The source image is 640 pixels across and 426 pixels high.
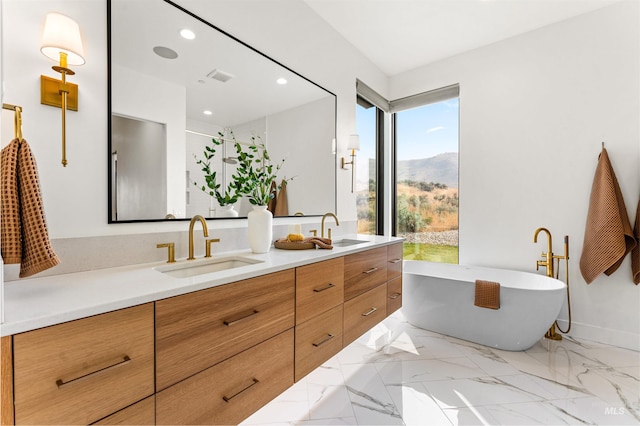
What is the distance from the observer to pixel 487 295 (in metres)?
2.27

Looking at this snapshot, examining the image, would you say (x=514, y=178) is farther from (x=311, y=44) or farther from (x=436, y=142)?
(x=311, y=44)

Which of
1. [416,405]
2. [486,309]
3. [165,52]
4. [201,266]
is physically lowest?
[416,405]

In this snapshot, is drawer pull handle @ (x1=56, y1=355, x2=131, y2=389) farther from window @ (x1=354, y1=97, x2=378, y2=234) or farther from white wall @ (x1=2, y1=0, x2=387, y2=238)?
window @ (x1=354, y1=97, x2=378, y2=234)

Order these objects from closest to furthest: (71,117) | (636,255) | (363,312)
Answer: (71,117) → (363,312) → (636,255)

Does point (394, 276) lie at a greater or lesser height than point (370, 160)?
lesser

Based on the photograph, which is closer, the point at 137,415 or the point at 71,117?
the point at 137,415

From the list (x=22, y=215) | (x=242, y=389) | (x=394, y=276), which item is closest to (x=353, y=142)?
(x=394, y=276)

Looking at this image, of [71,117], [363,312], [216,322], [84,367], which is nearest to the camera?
[84,367]

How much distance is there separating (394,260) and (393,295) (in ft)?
0.83

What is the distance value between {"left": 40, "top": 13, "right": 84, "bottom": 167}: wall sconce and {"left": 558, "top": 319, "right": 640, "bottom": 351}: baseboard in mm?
3662

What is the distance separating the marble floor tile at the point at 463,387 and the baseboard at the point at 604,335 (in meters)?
0.07

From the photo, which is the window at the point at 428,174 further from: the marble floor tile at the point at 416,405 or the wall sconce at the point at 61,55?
the wall sconce at the point at 61,55

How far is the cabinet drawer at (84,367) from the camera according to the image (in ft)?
2.07

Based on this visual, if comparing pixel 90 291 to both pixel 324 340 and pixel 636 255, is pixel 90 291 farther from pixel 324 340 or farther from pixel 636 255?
pixel 636 255
